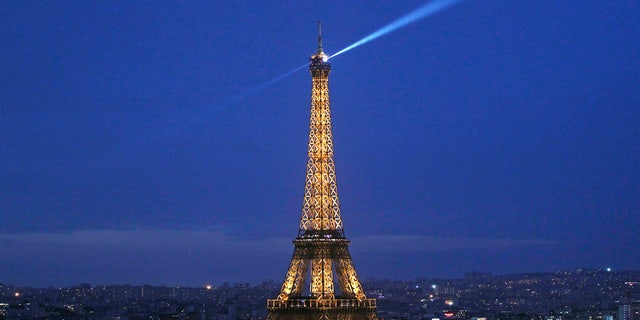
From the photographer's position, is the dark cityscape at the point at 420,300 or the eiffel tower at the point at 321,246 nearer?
the eiffel tower at the point at 321,246

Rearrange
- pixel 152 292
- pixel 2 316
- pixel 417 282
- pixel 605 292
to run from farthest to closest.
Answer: pixel 417 282 < pixel 152 292 < pixel 605 292 < pixel 2 316

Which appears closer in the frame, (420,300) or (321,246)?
(321,246)

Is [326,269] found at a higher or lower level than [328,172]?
lower

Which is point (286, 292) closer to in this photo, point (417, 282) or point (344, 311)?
point (344, 311)

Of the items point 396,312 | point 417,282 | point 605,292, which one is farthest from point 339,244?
point 417,282

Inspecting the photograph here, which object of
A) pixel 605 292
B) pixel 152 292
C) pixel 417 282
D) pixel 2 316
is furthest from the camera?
pixel 417 282

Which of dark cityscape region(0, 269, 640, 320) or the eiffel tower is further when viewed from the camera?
dark cityscape region(0, 269, 640, 320)

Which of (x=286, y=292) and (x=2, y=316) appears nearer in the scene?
(x=286, y=292)
